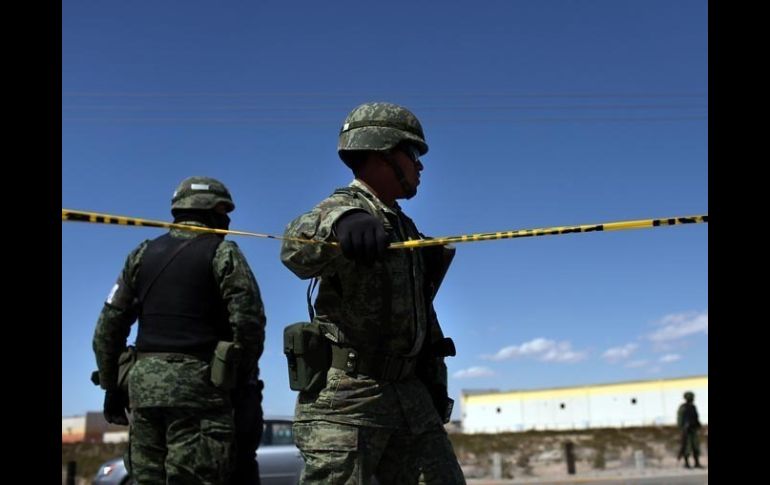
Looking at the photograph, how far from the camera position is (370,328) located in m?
3.49

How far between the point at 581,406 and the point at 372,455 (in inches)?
3281

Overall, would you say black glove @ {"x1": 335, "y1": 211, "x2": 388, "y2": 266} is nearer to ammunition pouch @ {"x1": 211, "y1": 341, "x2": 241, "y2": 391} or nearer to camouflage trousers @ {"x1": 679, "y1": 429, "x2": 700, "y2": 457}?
ammunition pouch @ {"x1": 211, "y1": 341, "x2": 241, "y2": 391}

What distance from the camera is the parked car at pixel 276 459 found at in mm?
10702

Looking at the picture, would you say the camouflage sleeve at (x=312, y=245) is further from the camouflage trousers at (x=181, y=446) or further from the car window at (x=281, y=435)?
the car window at (x=281, y=435)

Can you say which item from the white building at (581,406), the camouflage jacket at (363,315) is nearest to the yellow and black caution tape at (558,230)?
the camouflage jacket at (363,315)

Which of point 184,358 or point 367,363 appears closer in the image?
point 367,363

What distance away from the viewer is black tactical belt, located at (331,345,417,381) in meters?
3.47

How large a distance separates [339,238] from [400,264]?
20.3 inches

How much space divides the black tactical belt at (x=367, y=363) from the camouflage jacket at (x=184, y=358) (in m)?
1.62

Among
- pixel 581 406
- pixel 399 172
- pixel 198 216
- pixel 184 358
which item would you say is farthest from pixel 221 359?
pixel 581 406

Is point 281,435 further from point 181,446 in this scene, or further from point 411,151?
point 411,151
